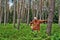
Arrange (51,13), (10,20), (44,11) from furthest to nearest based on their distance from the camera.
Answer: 1. (44,11)
2. (10,20)
3. (51,13)

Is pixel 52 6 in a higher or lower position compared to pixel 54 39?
higher

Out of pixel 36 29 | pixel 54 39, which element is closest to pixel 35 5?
pixel 36 29

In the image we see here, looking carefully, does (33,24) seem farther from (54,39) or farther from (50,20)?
(54,39)

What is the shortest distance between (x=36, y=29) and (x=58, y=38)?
10591mm

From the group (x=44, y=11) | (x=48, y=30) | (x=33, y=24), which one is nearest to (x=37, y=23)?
(x=33, y=24)

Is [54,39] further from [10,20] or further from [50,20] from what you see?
[10,20]

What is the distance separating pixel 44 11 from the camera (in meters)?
67.2

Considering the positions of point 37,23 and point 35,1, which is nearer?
point 37,23

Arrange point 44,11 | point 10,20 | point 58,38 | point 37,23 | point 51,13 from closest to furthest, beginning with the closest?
point 58,38, point 51,13, point 37,23, point 10,20, point 44,11

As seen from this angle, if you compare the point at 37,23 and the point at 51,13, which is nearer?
the point at 51,13

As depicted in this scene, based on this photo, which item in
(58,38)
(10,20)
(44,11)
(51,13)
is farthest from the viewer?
(44,11)

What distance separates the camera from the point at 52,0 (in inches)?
545

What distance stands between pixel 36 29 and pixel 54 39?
1044cm

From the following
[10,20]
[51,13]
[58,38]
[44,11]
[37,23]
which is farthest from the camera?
[44,11]
